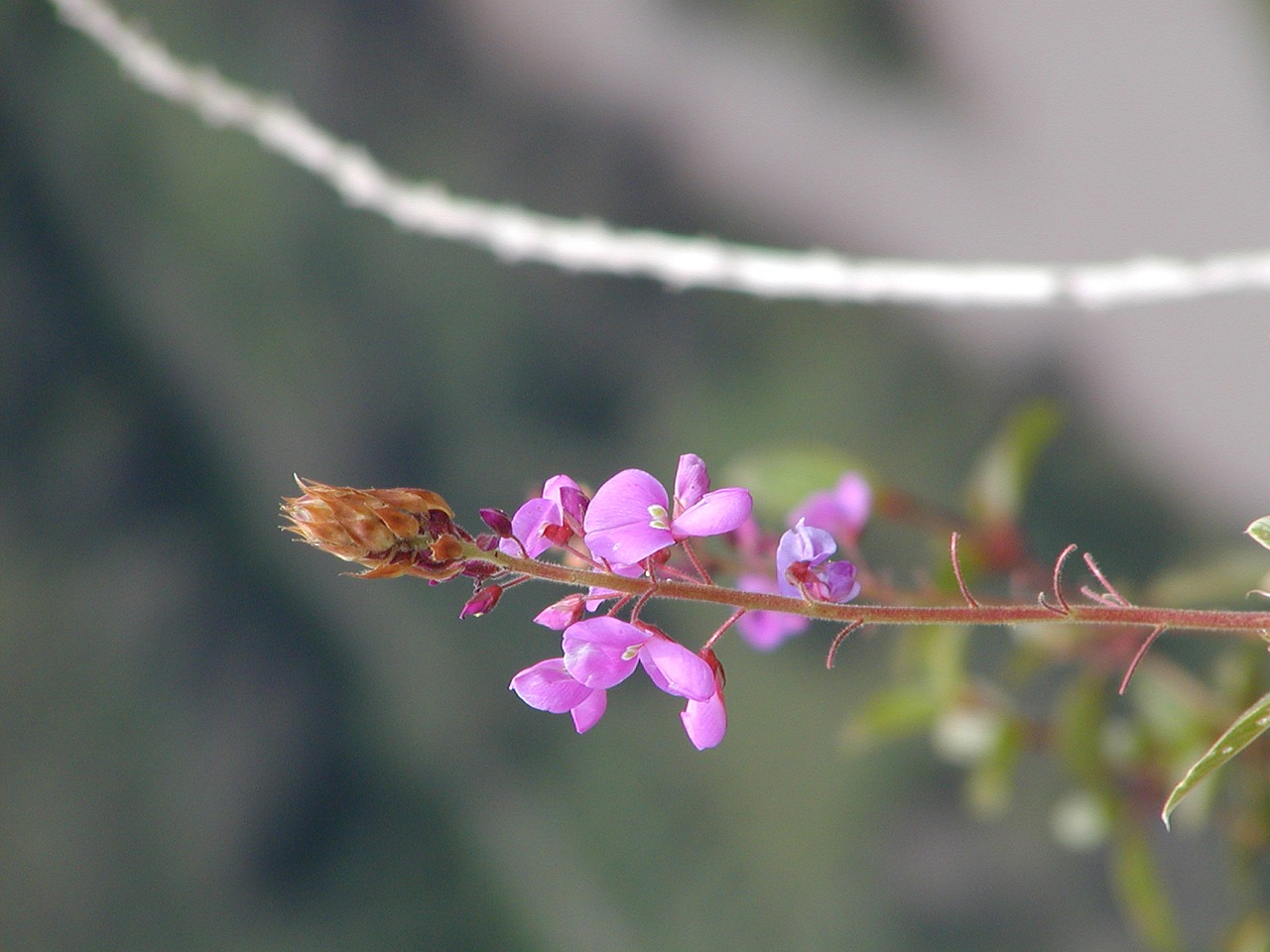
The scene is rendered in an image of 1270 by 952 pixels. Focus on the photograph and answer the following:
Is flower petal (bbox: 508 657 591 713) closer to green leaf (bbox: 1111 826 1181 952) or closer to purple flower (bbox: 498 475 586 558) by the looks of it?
purple flower (bbox: 498 475 586 558)

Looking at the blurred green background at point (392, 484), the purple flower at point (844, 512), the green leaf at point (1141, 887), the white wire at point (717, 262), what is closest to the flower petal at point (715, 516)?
the purple flower at point (844, 512)

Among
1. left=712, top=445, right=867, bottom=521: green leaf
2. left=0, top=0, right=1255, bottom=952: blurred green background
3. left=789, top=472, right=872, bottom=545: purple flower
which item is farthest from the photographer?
left=0, top=0, right=1255, bottom=952: blurred green background

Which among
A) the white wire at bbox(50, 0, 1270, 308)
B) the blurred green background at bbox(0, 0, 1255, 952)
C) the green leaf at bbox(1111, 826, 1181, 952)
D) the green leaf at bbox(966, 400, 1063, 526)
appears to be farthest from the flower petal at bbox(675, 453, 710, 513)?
the blurred green background at bbox(0, 0, 1255, 952)

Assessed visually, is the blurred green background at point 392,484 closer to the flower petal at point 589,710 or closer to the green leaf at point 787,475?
the green leaf at point 787,475

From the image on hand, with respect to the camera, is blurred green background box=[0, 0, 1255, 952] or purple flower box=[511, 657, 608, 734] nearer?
purple flower box=[511, 657, 608, 734]

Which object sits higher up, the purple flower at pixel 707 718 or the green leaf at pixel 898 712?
the green leaf at pixel 898 712

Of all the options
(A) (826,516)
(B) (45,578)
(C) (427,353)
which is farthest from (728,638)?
(B) (45,578)

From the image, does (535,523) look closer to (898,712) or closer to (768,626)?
(768,626)

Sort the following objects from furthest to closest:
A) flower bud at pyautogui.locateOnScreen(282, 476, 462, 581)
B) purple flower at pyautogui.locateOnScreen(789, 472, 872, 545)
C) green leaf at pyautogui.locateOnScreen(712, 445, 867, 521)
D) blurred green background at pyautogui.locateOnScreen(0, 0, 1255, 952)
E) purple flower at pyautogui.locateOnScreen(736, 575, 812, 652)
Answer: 1. blurred green background at pyautogui.locateOnScreen(0, 0, 1255, 952)
2. green leaf at pyautogui.locateOnScreen(712, 445, 867, 521)
3. purple flower at pyautogui.locateOnScreen(789, 472, 872, 545)
4. purple flower at pyautogui.locateOnScreen(736, 575, 812, 652)
5. flower bud at pyautogui.locateOnScreen(282, 476, 462, 581)
